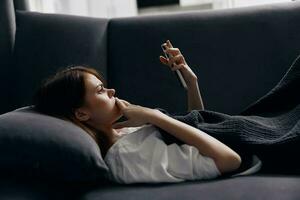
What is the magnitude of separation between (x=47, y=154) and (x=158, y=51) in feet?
2.43

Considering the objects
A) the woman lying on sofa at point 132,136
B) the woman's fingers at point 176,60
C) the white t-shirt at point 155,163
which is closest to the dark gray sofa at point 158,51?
the woman's fingers at point 176,60

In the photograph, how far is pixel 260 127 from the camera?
1291 mm

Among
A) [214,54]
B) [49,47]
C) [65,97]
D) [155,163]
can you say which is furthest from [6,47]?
[155,163]

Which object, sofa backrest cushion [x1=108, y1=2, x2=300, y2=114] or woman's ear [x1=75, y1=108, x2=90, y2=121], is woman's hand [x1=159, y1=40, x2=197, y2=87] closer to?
sofa backrest cushion [x1=108, y1=2, x2=300, y2=114]

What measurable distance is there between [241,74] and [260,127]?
0.37 meters

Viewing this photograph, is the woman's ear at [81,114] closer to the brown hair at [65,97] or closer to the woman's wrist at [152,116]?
the brown hair at [65,97]

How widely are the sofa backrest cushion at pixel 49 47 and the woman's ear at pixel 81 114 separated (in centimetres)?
41

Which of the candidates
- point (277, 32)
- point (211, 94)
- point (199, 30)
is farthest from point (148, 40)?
point (277, 32)

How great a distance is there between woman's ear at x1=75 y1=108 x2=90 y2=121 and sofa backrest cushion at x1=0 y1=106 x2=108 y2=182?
180 millimetres

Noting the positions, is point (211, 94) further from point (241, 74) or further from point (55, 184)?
point (55, 184)

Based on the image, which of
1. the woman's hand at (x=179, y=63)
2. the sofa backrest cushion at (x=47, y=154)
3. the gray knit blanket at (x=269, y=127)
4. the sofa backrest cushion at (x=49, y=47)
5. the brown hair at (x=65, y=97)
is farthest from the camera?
the sofa backrest cushion at (x=49, y=47)

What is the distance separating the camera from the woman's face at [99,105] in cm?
130

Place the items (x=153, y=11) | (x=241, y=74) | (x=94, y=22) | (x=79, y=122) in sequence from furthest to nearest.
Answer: (x=153, y=11), (x=94, y=22), (x=241, y=74), (x=79, y=122)

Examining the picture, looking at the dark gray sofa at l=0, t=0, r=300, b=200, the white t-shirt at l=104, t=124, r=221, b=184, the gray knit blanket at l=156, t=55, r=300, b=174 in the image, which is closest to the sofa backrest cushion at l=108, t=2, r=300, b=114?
the dark gray sofa at l=0, t=0, r=300, b=200
